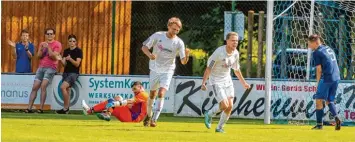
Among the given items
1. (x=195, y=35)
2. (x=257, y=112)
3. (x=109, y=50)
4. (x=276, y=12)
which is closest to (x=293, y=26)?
(x=276, y=12)

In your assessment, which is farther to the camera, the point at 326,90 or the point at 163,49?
the point at 326,90

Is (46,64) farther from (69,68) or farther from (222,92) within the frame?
(222,92)

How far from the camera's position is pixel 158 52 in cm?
1617

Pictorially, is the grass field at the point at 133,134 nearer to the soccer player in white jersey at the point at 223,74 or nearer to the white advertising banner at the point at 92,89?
the soccer player in white jersey at the point at 223,74

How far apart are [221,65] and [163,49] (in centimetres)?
128

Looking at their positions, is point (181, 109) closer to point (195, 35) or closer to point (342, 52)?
point (342, 52)

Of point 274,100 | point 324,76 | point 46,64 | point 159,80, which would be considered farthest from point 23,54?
point 324,76

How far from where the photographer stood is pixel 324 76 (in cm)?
1742

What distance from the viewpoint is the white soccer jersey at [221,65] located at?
49.8ft

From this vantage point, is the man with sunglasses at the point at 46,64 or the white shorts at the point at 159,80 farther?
the man with sunglasses at the point at 46,64

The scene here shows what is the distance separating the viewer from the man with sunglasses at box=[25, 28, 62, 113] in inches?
859

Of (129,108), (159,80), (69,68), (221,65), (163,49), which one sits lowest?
(129,108)

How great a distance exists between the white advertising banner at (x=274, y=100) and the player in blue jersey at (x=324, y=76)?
309 centimetres

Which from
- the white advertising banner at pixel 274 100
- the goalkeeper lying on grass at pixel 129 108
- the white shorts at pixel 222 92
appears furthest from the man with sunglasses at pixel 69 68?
the white shorts at pixel 222 92
